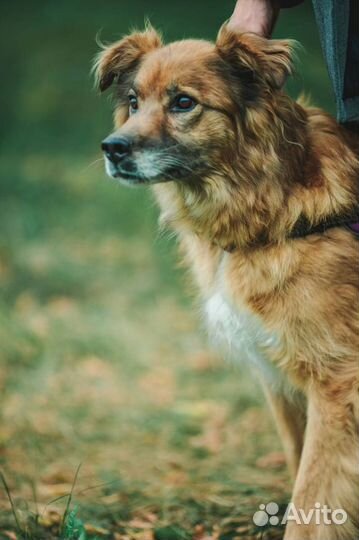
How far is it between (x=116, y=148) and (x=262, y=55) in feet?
2.34

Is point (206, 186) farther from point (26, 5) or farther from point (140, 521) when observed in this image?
point (26, 5)

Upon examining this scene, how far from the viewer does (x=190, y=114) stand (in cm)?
321

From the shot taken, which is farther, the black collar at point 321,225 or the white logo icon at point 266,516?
the white logo icon at point 266,516

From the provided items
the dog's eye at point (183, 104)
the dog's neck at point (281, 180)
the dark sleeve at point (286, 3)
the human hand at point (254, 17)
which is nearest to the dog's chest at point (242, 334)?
the dog's neck at point (281, 180)

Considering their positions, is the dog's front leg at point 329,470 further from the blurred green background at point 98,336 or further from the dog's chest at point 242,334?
the blurred green background at point 98,336

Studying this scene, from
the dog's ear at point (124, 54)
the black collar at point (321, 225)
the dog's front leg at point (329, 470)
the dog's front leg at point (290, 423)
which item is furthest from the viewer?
the dog's front leg at point (290, 423)

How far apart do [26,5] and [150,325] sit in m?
6.98

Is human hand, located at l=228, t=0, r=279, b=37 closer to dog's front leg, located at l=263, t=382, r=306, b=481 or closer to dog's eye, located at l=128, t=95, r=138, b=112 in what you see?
dog's eye, located at l=128, t=95, r=138, b=112

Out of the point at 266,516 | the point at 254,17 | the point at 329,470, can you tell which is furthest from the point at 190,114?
the point at 266,516

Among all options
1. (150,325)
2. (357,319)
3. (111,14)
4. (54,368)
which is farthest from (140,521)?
(111,14)

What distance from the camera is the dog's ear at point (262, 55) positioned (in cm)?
306

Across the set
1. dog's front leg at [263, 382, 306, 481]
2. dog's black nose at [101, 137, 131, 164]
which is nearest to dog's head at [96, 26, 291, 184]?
dog's black nose at [101, 137, 131, 164]

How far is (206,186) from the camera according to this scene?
131 inches

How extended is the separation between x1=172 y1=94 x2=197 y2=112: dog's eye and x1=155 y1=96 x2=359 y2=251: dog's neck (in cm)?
25
